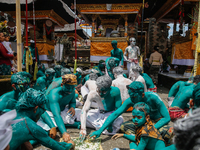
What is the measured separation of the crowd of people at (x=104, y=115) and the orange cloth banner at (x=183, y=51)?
14.4 ft

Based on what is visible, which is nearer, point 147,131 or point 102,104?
point 147,131

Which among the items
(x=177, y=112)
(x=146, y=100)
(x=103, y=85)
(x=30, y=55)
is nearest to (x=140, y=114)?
(x=146, y=100)

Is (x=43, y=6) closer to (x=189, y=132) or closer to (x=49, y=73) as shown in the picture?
(x=49, y=73)

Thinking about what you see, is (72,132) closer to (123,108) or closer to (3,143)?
(123,108)

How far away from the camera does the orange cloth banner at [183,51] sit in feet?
22.8

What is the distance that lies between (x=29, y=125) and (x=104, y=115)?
1.69 meters

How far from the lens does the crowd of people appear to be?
1.22m

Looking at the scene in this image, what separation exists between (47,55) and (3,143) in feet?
33.3

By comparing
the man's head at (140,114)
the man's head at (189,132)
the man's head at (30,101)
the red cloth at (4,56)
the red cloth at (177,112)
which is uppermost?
the red cloth at (4,56)

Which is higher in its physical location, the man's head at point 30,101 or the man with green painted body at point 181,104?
the man's head at point 30,101

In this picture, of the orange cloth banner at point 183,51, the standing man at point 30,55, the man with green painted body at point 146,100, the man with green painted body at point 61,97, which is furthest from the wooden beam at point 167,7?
the man with green painted body at point 61,97

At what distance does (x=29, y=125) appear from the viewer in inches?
61.6

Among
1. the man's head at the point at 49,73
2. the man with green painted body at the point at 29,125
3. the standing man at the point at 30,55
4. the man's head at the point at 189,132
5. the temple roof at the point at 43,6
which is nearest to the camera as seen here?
the man's head at the point at 189,132

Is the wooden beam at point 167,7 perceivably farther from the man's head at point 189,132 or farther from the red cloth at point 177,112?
the man's head at point 189,132
